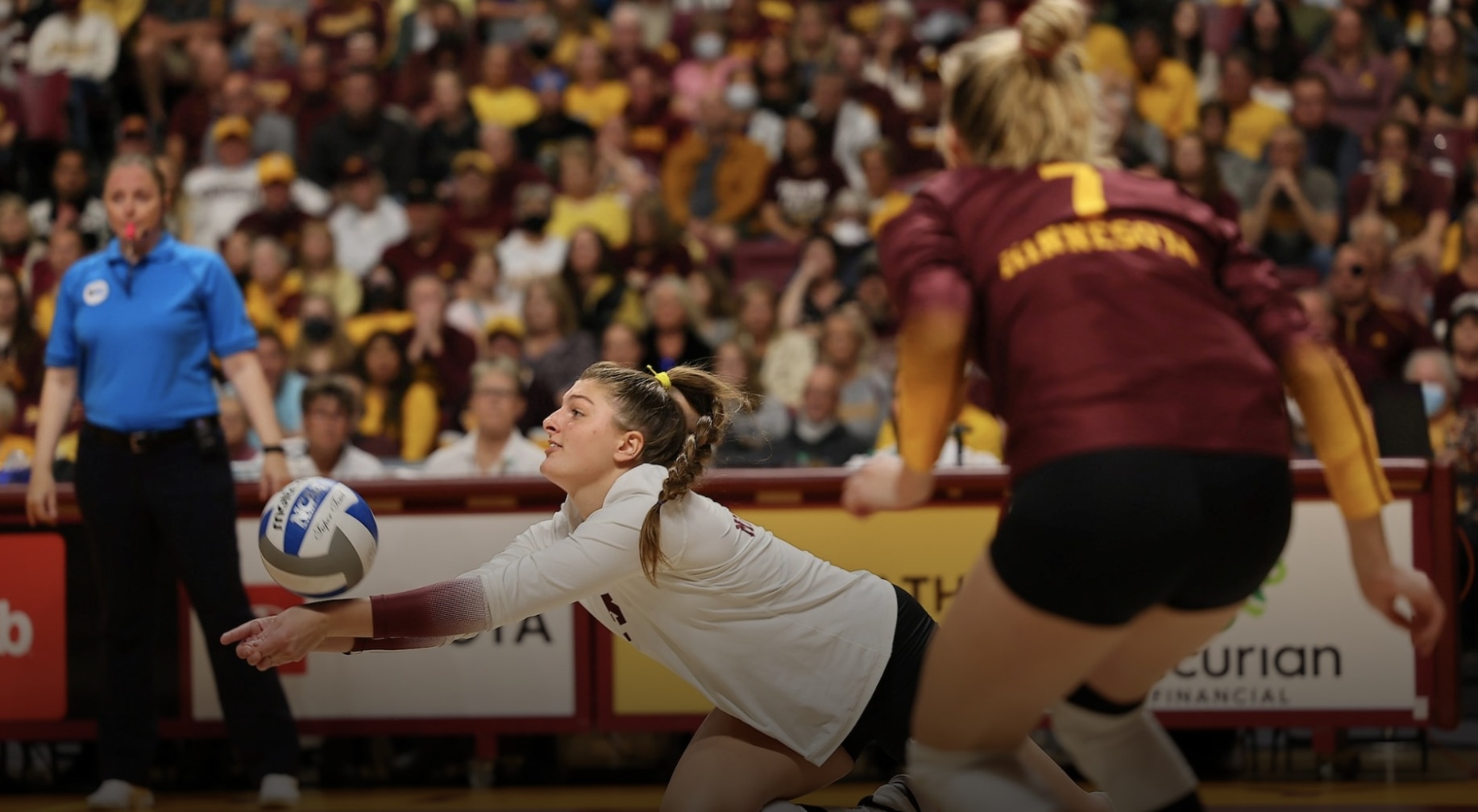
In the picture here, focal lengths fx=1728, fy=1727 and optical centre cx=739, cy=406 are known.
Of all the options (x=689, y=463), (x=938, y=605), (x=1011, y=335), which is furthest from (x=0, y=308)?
(x=1011, y=335)

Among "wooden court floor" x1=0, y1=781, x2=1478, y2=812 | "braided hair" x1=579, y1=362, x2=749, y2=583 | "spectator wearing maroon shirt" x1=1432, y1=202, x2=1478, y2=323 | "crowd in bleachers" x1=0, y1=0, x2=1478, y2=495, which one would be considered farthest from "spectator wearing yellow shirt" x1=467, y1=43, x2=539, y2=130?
"braided hair" x1=579, y1=362, x2=749, y2=583

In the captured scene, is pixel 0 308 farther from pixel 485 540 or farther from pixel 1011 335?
pixel 1011 335

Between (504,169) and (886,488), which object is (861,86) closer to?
(504,169)

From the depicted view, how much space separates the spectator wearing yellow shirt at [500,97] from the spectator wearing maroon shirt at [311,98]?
3.33 feet

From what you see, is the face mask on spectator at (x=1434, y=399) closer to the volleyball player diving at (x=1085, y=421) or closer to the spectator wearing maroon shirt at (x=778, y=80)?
the volleyball player diving at (x=1085, y=421)

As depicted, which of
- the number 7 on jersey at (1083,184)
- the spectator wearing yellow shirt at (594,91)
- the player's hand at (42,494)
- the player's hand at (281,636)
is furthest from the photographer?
the spectator wearing yellow shirt at (594,91)

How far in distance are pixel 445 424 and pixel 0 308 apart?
8.32ft

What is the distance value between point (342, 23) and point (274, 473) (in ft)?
27.1

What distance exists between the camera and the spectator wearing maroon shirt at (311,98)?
40.0 ft

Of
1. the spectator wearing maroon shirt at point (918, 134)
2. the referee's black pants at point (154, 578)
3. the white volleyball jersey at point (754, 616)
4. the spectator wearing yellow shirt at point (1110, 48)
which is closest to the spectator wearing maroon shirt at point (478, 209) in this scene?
the spectator wearing maroon shirt at point (918, 134)

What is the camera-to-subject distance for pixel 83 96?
12.2 metres

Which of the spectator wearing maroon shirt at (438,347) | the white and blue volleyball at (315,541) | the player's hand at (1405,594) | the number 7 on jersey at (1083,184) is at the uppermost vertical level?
the number 7 on jersey at (1083,184)

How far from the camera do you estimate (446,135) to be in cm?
1180

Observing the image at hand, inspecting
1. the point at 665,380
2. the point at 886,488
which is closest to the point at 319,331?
the point at 665,380
